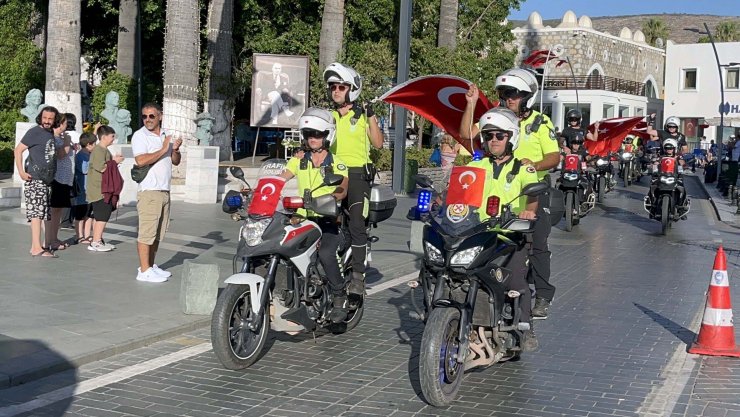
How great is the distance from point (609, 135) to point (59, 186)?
1568 centimetres

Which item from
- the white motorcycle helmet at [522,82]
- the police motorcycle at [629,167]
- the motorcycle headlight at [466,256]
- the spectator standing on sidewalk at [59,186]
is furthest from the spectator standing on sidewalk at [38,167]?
the police motorcycle at [629,167]

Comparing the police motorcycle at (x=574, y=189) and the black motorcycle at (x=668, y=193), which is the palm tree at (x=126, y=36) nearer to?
the police motorcycle at (x=574, y=189)

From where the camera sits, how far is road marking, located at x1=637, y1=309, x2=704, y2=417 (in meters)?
6.59

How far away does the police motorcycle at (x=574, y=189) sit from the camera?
728 inches

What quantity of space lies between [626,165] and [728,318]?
2579 centimetres

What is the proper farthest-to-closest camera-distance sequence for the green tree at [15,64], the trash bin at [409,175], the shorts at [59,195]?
the trash bin at [409,175] < the green tree at [15,64] < the shorts at [59,195]

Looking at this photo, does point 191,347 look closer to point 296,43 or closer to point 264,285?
point 264,285

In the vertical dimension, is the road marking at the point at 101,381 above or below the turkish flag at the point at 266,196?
below

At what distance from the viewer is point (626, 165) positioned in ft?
110

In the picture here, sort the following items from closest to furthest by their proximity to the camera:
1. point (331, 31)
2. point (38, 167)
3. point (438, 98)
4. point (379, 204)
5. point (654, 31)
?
point (379, 204) < point (438, 98) < point (38, 167) < point (331, 31) < point (654, 31)

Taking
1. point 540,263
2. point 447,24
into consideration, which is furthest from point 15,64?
point 540,263

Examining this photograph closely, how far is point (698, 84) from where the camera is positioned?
71.8 meters

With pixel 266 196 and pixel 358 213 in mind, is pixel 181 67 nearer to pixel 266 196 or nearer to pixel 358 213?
pixel 358 213

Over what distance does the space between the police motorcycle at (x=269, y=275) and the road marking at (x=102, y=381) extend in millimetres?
624
